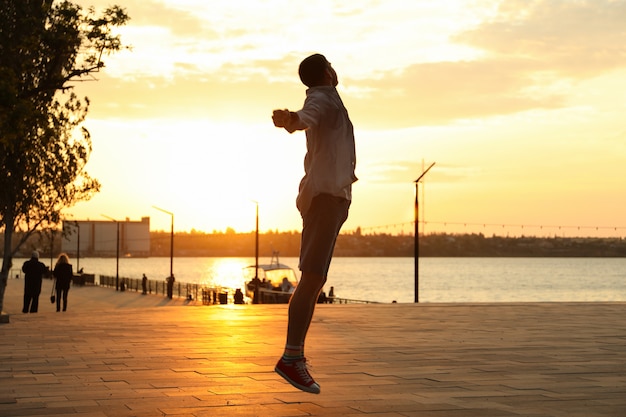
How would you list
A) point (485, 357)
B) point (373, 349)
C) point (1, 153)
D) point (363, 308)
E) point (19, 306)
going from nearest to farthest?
point (485, 357), point (373, 349), point (363, 308), point (1, 153), point (19, 306)

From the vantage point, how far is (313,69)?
6293mm

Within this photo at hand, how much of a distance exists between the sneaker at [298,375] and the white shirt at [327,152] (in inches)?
38.0

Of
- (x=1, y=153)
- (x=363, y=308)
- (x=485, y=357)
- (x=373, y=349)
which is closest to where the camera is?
(x=485, y=357)

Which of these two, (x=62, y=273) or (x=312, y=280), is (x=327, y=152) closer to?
(x=312, y=280)

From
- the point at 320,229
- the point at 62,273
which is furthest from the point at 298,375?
the point at 62,273

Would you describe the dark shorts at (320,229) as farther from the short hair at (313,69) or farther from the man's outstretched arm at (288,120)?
the short hair at (313,69)

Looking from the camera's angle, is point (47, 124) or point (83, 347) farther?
point (47, 124)

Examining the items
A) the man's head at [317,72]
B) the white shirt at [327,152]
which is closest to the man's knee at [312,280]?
the white shirt at [327,152]

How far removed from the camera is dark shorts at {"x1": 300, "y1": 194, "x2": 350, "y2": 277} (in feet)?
19.8

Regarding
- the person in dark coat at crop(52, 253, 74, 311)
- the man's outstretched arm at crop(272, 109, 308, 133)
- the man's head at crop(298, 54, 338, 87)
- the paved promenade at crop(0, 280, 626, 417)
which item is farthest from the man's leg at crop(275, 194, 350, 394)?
the person in dark coat at crop(52, 253, 74, 311)

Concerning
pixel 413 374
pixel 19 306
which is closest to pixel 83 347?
pixel 413 374

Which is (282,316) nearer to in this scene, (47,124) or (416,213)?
(47,124)

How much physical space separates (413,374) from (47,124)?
952 cm

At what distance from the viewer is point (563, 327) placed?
1298 centimetres
